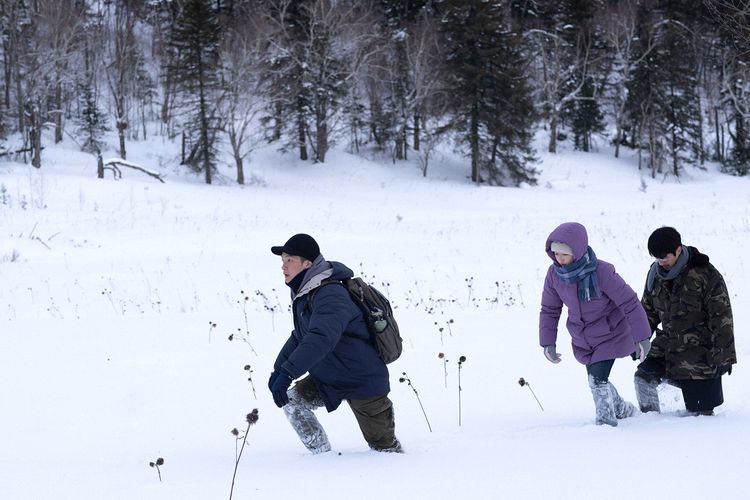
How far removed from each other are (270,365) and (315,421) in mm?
2910

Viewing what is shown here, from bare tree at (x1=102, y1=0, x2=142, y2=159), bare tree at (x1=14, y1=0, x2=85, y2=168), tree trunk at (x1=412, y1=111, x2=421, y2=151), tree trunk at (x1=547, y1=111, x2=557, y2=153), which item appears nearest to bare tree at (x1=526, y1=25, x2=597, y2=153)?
tree trunk at (x1=547, y1=111, x2=557, y2=153)

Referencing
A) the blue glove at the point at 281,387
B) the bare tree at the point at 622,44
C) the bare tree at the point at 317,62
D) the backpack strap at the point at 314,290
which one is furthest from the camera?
the bare tree at the point at 622,44

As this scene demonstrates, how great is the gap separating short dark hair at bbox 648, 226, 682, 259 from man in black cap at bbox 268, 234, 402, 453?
6.46 ft

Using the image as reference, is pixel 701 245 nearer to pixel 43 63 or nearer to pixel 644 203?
pixel 644 203

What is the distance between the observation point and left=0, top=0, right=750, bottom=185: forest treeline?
33969 mm

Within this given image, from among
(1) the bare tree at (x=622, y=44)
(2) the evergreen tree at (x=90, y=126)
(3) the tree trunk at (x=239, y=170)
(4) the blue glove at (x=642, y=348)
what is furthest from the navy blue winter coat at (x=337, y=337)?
(1) the bare tree at (x=622, y=44)

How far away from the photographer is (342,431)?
197 inches

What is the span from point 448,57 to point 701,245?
958 inches

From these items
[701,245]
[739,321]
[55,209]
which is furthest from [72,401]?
[55,209]

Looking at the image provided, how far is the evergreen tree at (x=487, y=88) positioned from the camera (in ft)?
112

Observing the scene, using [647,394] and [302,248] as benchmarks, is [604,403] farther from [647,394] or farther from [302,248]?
[302,248]

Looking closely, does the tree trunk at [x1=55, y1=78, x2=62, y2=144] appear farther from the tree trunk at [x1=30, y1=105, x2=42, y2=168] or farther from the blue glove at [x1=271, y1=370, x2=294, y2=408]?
the blue glove at [x1=271, y1=370, x2=294, y2=408]

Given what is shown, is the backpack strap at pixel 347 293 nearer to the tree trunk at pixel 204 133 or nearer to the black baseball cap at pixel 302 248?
the black baseball cap at pixel 302 248

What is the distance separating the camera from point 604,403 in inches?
172
